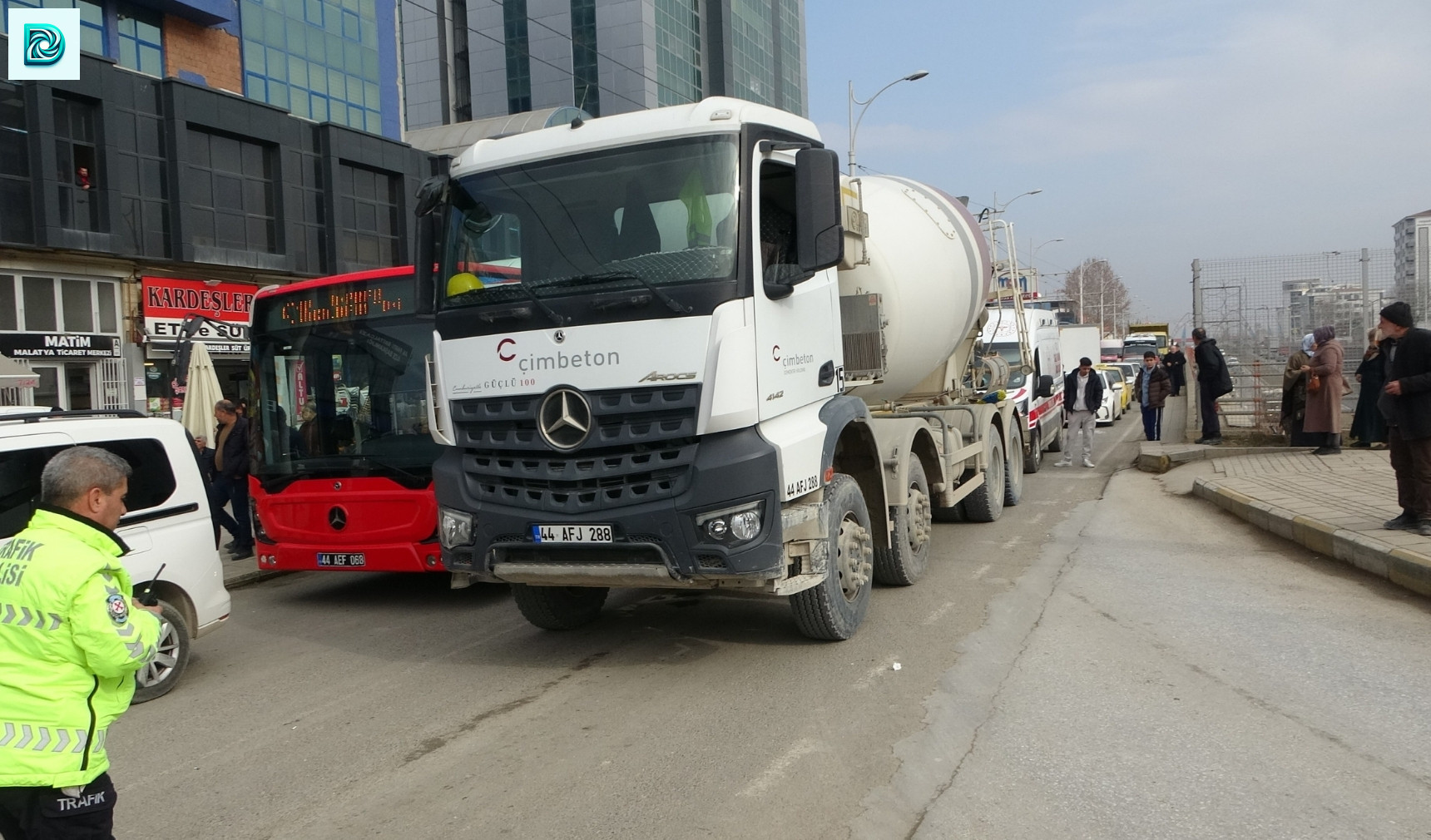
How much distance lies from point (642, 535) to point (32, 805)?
10.2 feet

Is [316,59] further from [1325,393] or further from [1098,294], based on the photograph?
[1098,294]

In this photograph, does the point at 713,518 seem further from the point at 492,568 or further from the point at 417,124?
the point at 417,124

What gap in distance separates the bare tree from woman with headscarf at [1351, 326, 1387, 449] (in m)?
83.5

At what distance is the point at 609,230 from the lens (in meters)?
5.68

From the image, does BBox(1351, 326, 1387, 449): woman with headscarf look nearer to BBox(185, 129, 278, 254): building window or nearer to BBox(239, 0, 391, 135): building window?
BBox(185, 129, 278, 254): building window

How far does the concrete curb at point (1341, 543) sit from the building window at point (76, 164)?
2217cm

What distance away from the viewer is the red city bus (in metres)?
8.09

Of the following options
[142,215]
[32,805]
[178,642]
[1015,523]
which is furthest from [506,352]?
[142,215]

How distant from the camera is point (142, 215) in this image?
22.6 metres

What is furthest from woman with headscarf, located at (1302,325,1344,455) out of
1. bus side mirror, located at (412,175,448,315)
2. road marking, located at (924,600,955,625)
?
bus side mirror, located at (412,175,448,315)

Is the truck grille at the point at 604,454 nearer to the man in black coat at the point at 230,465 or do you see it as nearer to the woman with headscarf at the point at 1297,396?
the man in black coat at the point at 230,465

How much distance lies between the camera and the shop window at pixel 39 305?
20.5 m

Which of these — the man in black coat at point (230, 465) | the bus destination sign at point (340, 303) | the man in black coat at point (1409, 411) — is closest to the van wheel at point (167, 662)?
the bus destination sign at point (340, 303)

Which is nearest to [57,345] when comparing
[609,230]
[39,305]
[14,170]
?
[39,305]
